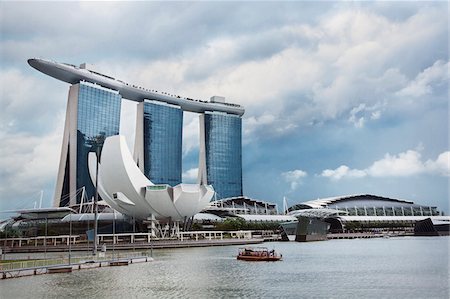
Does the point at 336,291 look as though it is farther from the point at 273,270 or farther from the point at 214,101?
the point at 214,101

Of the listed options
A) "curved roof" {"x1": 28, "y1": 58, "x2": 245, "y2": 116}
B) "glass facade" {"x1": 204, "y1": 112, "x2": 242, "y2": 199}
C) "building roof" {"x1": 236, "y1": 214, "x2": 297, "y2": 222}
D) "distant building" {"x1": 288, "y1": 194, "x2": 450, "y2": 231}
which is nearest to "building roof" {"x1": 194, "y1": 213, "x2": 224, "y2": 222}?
"building roof" {"x1": 236, "y1": 214, "x2": 297, "y2": 222}

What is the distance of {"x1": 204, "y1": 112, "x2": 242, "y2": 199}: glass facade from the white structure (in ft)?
161

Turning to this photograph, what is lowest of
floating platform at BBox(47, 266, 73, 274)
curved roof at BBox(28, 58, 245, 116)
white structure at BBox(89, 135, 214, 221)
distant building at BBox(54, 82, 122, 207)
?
floating platform at BBox(47, 266, 73, 274)

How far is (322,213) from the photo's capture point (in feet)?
292

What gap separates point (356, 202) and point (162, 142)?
4073cm

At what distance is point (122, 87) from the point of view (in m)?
95.5

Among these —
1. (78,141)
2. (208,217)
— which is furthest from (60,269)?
(78,141)

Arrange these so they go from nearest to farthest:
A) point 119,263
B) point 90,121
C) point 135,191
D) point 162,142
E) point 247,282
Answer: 1. point 247,282
2. point 119,263
3. point 135,191
4. point 90,121
5. point 162,142

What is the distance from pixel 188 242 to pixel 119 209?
33.0 ft

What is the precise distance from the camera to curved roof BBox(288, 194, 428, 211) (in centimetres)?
10412

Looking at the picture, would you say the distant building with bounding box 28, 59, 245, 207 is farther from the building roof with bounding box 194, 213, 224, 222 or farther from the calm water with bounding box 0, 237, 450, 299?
the calm water with bounding box 0, 237, 450, 299

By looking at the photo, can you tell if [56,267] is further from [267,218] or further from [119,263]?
[267,218]

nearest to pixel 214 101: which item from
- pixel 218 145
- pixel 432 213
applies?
pixel 218 145

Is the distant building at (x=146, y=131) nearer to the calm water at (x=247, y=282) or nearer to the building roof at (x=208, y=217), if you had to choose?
A: the building roof at (x=208, y=217)
